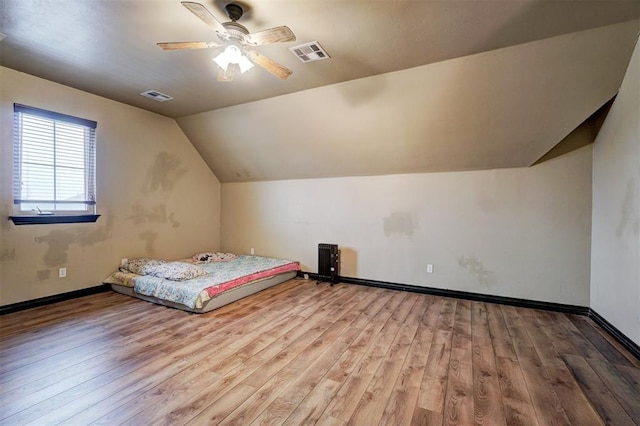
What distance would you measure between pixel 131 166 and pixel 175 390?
3.71 metres

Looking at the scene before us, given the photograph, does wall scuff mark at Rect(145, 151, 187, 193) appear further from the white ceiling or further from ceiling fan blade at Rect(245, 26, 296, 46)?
ceiling fan blade at Rect(245, 26, 296, 46)

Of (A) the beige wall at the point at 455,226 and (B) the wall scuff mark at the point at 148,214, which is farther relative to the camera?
(B) the wall scuff mark at the point at 148,214

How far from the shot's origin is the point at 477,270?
13.1 ft

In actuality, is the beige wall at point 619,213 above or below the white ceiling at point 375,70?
below

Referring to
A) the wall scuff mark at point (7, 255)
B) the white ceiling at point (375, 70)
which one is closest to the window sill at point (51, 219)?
the wall scuff mark at point (7, 255)

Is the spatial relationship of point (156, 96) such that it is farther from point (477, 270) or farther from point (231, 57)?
point (477, 270)

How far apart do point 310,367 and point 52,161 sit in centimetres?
404

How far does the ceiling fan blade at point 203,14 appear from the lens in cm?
182

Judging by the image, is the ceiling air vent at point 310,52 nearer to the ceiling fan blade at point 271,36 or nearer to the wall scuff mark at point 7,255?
the ceiling fan blade at point 271,36

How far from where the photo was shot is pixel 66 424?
162 centimetres


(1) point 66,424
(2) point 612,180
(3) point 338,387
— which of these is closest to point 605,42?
(2) point 612,180

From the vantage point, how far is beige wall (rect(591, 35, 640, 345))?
2.51 meters

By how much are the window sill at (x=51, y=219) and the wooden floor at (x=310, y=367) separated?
1.04 metres

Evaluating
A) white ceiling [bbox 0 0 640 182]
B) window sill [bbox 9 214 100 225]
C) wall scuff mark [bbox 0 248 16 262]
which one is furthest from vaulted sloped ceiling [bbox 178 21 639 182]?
wall scuff mark [bbox 0 248 16 262]
